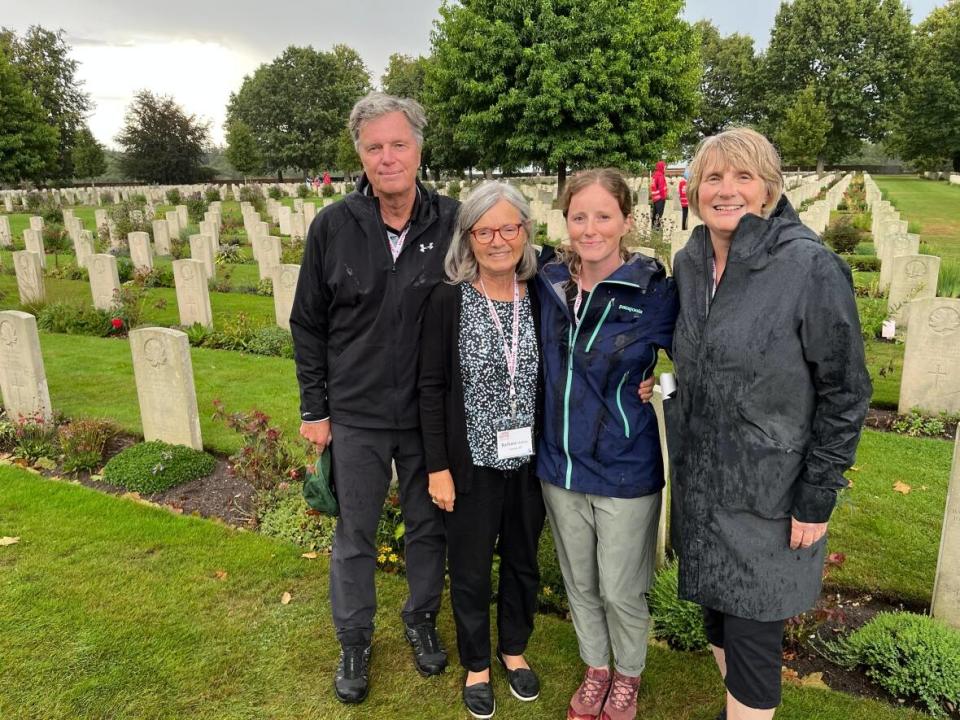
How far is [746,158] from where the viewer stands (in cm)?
209

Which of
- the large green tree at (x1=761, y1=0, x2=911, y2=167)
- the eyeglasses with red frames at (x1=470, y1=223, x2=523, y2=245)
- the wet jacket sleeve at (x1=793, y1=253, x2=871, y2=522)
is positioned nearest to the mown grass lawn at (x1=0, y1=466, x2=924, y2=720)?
the wet jacket sleeve at (x1=793, y1=253, x2=871, y2=522)

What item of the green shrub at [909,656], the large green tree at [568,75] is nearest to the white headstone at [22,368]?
the green shrub at [909,656]

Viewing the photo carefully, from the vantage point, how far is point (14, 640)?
340cm

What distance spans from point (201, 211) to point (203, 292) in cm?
1702

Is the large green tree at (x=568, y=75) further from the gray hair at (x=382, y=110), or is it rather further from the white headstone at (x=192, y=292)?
the gray hair at (x=382, y=110)

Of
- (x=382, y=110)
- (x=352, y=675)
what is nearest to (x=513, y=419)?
(x=382, y=110)

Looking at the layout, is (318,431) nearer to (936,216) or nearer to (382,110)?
(382,110)

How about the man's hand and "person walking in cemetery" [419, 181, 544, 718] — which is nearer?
"person walking in cemetery" [419, 181, 544, 718]

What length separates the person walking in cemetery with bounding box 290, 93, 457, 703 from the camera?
107 inches

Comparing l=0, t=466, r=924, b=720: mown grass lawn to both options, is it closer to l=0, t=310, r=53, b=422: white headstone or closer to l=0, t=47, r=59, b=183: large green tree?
l=0, t=310, r=53, b=422: white headstone

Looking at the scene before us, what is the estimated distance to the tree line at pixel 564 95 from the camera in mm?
19984

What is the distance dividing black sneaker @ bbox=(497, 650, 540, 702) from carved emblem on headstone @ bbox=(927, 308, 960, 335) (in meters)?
4.92

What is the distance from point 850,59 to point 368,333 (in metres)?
58.5

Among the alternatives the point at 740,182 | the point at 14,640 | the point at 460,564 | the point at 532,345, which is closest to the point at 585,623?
the point at 460,564
